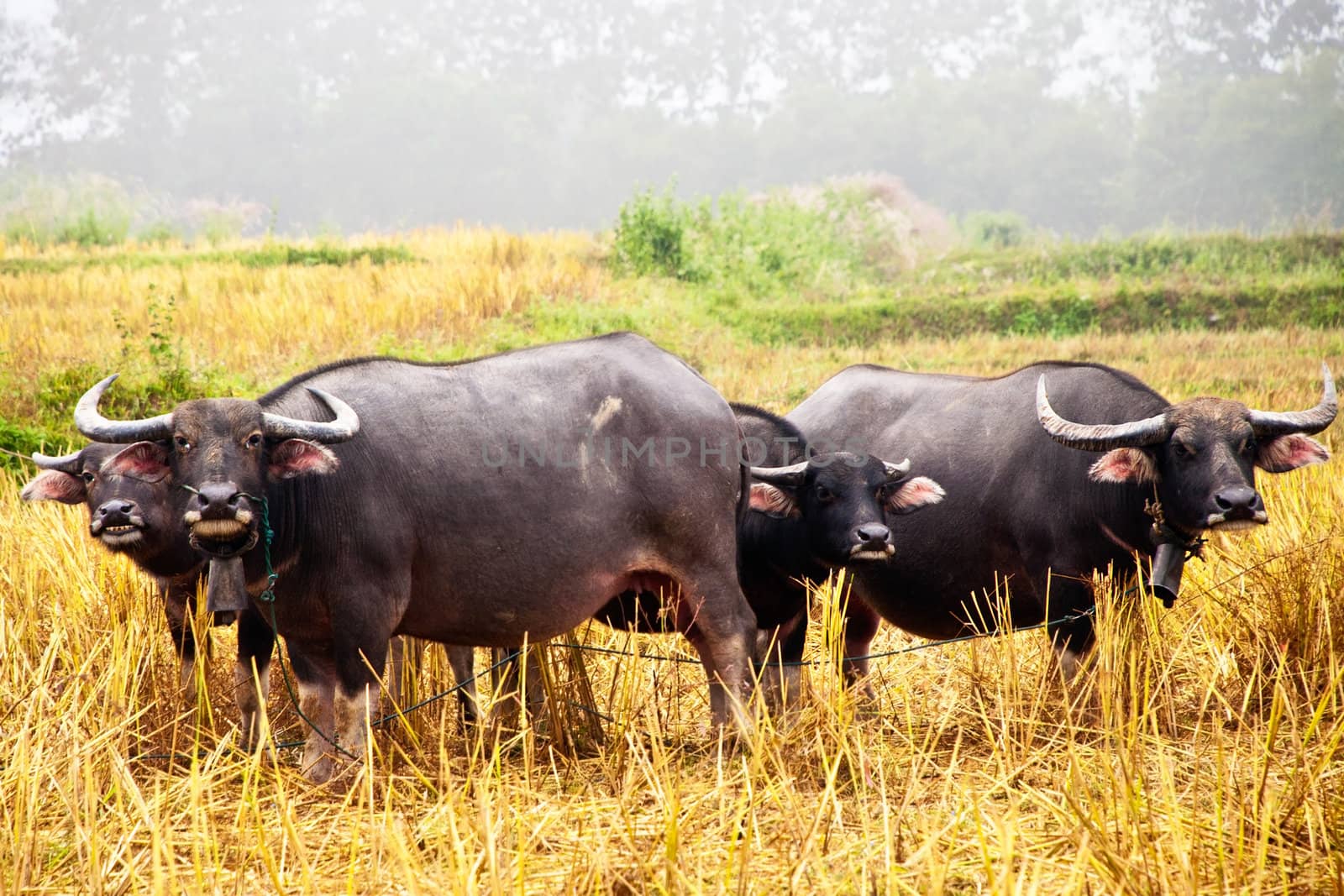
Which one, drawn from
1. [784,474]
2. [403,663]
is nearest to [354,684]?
[403,663]

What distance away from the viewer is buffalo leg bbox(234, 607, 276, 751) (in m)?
3.59

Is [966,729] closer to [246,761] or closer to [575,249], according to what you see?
[246,761]

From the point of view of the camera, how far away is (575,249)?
41.3 feet

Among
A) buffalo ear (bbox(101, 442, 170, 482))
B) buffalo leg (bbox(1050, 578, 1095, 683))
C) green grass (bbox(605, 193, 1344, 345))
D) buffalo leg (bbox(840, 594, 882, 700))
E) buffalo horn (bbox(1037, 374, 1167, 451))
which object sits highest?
buffalo ear (bbox(101, 442, 170, 482))

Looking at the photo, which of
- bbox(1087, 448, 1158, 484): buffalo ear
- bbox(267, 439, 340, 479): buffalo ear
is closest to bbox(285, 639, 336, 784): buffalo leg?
bbox(267, 439, 340, 479): buffalo ear

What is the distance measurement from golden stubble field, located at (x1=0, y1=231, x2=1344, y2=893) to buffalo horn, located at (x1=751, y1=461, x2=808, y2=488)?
1.89 feet

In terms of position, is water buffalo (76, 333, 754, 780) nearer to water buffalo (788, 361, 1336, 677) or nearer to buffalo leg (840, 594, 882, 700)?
water buffalo (788, 361, 1336, 677)

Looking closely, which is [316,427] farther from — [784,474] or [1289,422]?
[1289,422]

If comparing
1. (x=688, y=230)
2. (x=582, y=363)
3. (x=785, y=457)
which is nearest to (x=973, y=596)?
(x=785, y=457)

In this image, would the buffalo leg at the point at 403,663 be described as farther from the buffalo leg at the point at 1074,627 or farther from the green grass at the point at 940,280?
the green grass at the point at 940,280

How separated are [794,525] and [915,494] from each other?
1.43 feet

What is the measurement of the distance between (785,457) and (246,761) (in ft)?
6.92

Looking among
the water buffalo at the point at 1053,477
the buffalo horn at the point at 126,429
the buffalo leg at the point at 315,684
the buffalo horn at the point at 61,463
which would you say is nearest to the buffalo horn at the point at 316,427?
the buffalo horn at the point at 126,429

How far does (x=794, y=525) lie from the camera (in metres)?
4.14
